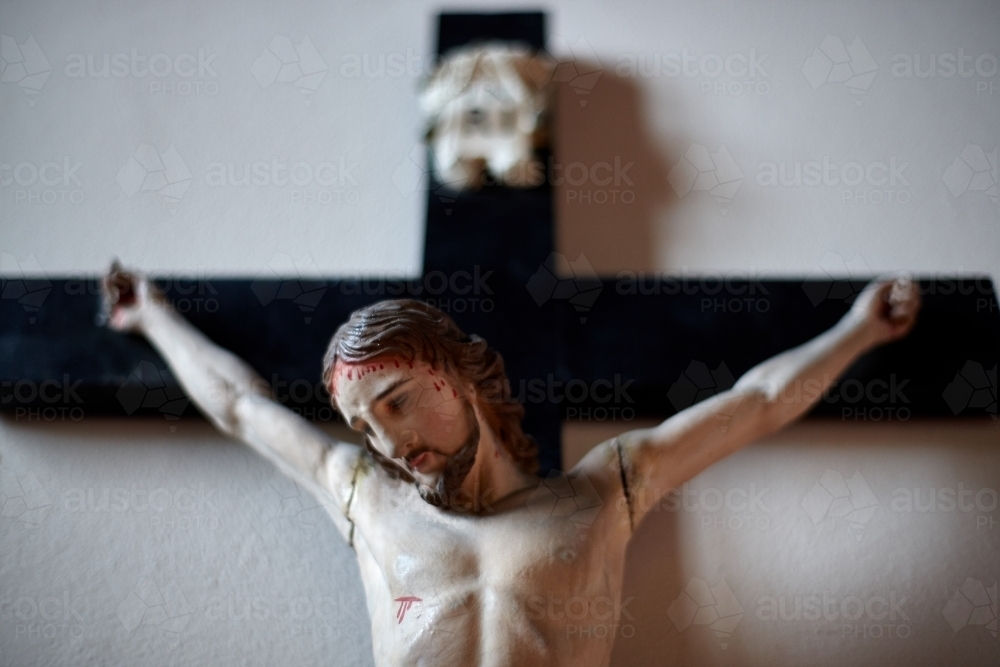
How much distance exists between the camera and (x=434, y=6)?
114 inches

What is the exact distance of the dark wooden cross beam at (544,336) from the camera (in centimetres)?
219

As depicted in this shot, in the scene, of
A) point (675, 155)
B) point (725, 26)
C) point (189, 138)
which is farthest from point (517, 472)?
point (725, 26)

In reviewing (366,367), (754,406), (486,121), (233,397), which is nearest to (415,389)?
(366,367)

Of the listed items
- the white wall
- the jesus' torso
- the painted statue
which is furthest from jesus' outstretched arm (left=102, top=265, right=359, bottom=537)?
the painted statue

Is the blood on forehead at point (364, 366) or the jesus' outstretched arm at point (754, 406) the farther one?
the jesus' outstretched arm at point (754, 406)

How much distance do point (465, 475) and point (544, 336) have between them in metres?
0.51

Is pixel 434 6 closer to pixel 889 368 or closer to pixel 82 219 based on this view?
pixel 82 219

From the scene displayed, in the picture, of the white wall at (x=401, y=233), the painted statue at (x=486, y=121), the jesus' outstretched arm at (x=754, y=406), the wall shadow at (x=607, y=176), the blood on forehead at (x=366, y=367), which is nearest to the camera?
the blood on forehead at (x=366, y=367)

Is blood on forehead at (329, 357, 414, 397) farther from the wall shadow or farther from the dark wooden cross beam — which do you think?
the wall shadow

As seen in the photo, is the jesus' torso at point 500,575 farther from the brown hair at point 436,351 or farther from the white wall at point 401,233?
the white wall at point 401,233

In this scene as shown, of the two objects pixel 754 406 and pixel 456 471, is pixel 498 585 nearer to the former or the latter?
pixel 456 471

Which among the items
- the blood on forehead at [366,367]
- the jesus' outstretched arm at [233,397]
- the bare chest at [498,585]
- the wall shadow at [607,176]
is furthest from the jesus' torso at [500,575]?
the wall shadow at [607,176]

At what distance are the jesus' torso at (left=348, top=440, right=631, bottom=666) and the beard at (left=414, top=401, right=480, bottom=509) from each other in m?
0.04

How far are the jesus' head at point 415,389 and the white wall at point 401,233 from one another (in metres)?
0.47
